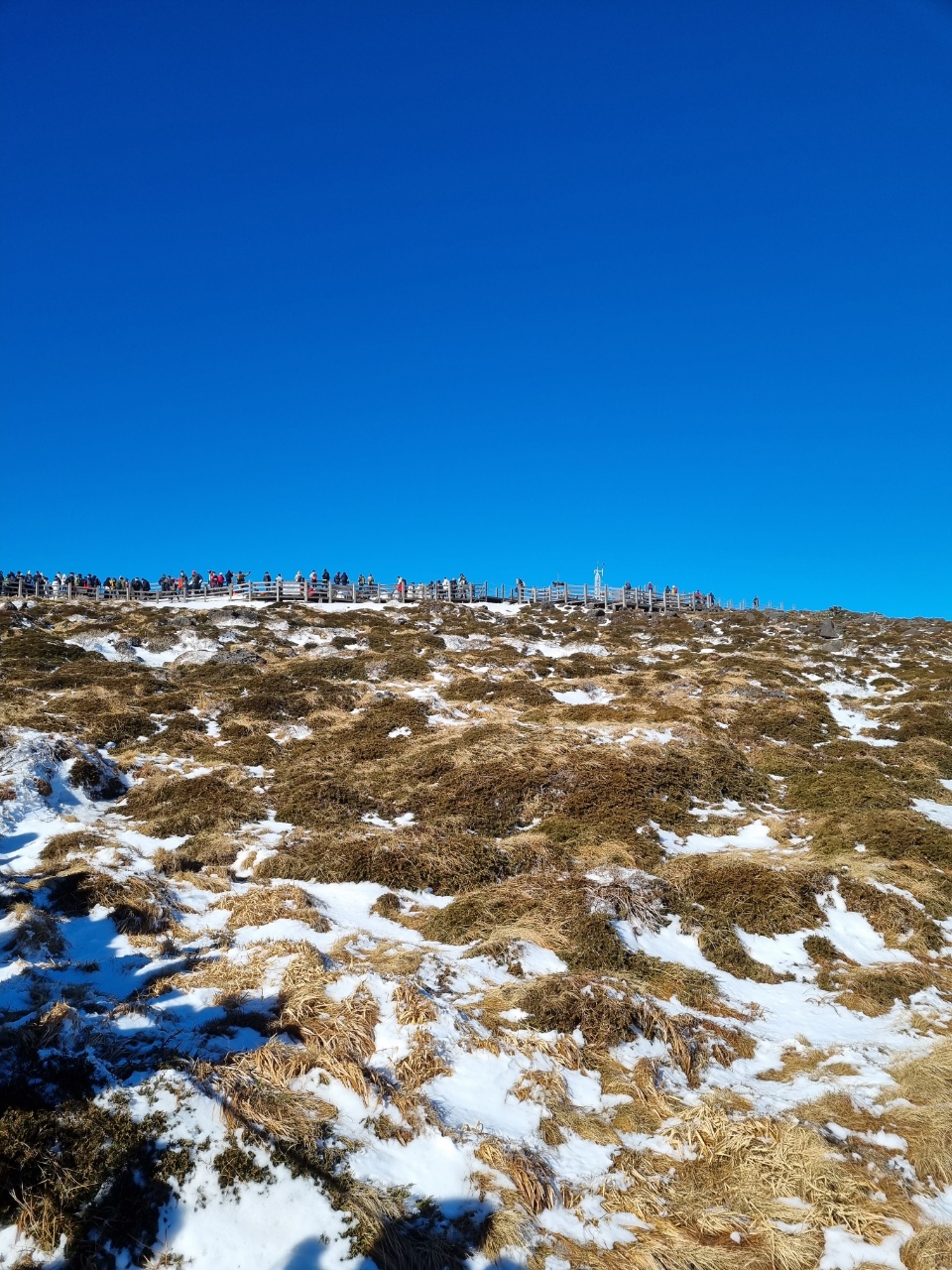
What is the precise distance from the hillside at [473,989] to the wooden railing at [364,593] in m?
29.2

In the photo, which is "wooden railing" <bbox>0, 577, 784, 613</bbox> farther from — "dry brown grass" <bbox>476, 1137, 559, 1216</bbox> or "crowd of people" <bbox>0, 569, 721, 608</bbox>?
"dry brown grass" <bbox>476, 1137, 559, 1216</bbox>

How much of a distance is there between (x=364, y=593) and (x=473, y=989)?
148 feet

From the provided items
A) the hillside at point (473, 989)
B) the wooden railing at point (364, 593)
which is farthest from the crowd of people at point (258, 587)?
the hillside at point (473, 989)

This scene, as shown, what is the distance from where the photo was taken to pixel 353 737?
19.2 metres

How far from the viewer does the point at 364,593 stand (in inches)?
2047

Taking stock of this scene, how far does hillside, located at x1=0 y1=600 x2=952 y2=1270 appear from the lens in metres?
4.95

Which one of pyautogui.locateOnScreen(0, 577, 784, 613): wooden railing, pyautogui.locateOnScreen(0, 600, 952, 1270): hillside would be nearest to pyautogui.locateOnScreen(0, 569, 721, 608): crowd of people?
pyautogui.locateOnScreen(0, 577, 784, 613): wooden railing

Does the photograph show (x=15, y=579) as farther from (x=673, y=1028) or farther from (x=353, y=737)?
(x=673, y=1028)

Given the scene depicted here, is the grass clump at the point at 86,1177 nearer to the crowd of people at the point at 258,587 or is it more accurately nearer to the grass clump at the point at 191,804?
the grass clump at the point at 191,804

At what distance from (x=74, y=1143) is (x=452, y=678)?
70.9ft

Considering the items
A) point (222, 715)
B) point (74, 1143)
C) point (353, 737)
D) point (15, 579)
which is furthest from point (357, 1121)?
point (15, 579)

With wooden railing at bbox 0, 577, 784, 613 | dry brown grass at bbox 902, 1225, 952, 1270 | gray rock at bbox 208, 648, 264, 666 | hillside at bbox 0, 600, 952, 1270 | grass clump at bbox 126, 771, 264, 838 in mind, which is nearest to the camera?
dry brown grass at bbox 902, 1225, 952, 1270

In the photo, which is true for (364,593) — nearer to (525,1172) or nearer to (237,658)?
(237,658)

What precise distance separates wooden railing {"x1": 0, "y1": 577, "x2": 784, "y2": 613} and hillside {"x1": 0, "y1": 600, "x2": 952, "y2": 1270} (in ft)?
95.8
